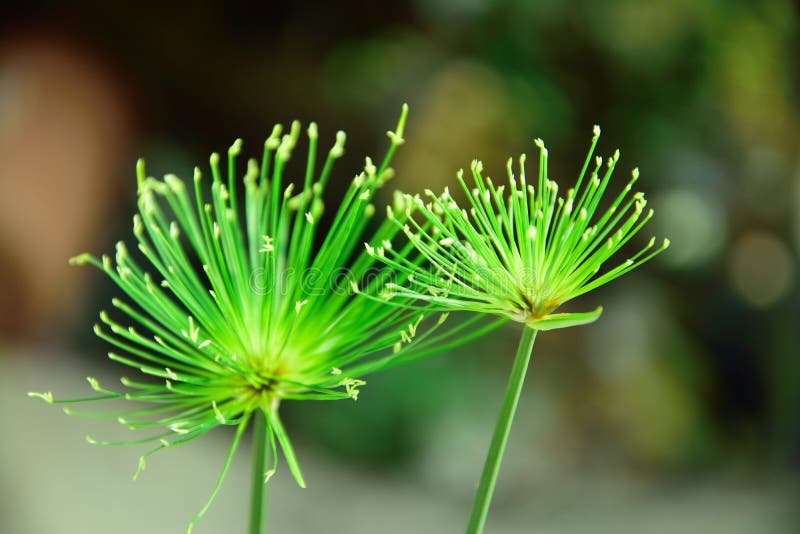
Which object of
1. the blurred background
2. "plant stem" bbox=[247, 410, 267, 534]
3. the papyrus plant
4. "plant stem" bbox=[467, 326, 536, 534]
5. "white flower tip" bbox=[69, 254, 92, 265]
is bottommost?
"plant stem" bbox=[247, 410, 267, 534]

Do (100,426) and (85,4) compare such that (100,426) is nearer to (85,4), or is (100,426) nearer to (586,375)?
(85,4)

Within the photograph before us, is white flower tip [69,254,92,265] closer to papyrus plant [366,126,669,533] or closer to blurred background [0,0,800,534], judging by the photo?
papyrus plant [366,126,669,533]

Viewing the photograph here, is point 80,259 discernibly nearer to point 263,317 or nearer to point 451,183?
point 263,317

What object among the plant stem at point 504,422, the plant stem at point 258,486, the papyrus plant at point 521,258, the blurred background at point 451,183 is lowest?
the plant stem at point 258,486

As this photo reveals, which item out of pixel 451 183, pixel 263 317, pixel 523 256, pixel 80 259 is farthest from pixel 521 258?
pixel 451 183

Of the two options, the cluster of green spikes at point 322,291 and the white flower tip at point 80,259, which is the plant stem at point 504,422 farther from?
the white flower tip at point 80,259

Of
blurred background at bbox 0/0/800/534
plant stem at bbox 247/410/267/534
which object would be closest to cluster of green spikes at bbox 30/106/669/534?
plant stem at bbox 247/410/267/534

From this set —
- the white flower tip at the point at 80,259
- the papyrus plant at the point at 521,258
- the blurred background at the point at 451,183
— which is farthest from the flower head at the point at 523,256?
the blurred background at the point at 451,183

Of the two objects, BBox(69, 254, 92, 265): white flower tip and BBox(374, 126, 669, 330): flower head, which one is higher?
BBox(374, 126, 669, 330): flower head

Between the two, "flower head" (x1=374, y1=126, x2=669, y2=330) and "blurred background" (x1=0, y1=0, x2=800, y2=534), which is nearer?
"flower head" (x1=374, y1=126, x2=669, y2=330)
